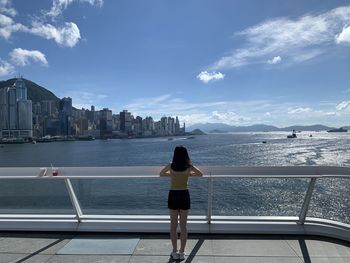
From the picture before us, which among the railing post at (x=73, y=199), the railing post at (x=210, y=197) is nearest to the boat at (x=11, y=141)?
the railing post at (x=73, y=199)

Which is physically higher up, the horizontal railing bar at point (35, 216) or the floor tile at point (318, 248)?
the horizontal railing bar at point (35, 216)

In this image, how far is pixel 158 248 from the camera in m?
5.66

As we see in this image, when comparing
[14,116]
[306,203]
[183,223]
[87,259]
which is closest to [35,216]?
[87,259]

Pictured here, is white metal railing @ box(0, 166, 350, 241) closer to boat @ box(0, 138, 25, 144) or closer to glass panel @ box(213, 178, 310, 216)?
glass panel @ box(213, 178, 310, 216)

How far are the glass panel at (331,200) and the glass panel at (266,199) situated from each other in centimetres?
26

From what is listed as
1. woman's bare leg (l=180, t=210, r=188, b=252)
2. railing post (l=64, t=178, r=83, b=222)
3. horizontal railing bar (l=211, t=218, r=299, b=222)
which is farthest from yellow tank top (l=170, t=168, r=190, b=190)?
railing post (l=64, t=178, r=83, b=222)

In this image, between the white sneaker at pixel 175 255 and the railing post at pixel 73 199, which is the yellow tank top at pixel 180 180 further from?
the railing post at pixel 73 199

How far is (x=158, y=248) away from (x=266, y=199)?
2700 millimetres

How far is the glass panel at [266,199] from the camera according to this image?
21.7 feet

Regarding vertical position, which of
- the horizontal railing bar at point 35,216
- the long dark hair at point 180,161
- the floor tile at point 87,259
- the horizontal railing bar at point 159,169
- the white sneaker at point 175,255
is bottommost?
the floor tile at point 87,259

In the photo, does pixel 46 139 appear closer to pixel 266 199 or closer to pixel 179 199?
pixel 266 199

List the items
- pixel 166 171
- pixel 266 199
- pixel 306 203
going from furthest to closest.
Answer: pixel 266 199
pixel 306 203
pixel 166 171

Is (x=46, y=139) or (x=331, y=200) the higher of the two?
(x=331, y=200)

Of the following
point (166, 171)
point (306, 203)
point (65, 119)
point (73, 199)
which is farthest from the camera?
point (65, 119)
